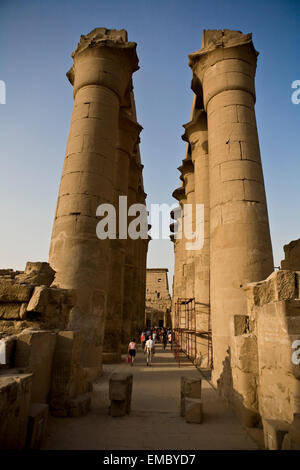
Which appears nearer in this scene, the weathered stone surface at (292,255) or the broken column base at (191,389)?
the broken column base at (191,389)

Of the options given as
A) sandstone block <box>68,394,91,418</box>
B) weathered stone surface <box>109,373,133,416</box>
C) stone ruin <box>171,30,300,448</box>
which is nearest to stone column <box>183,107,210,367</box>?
stone ruin <box>171,30,300,448</box>

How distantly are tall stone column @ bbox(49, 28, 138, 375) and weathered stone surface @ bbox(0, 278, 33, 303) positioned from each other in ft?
9.50

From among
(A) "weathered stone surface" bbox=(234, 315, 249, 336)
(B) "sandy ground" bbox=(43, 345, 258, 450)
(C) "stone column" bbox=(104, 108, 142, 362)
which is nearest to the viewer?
(B) "sandy ground" bbox=(43, 345, 258, 450)

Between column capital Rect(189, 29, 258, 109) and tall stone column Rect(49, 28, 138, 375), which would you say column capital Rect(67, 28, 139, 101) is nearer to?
tall stone column Rect(49, 28, 138, 375)

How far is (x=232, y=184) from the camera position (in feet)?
28.2

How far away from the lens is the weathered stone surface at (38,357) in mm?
4004

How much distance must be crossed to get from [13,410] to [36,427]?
612 millimetres

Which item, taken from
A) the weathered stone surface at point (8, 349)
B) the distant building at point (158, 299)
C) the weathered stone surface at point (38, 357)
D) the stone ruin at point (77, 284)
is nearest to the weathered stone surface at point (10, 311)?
the stone ruin at point (77, 284)

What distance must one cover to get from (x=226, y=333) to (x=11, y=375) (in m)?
5.75

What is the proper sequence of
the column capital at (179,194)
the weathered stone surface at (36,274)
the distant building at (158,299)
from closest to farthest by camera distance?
the weathered stone surface at (36,274) < the column capital at (179,194) < the distant building at (158,299)

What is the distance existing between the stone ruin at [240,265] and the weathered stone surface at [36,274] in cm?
379

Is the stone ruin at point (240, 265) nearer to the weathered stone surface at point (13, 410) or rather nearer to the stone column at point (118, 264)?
the weathered stone surface at point (13, 410)

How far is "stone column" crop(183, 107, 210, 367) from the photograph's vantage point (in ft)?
39.3
